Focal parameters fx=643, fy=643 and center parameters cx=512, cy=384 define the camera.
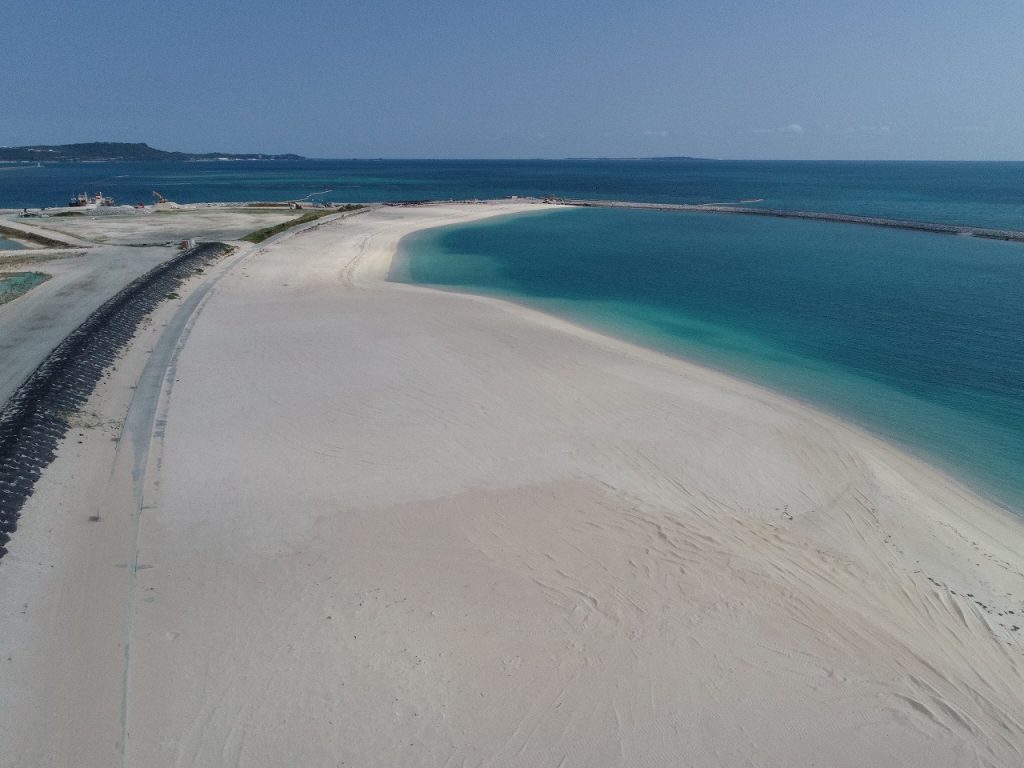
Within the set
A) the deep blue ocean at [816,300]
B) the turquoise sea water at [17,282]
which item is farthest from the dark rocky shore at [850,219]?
the turquoise sea water at [17,282]

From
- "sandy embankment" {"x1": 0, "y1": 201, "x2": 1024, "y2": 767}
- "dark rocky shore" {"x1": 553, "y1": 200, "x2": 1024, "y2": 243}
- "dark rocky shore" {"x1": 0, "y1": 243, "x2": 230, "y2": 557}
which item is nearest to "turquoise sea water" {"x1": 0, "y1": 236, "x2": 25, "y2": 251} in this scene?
"dark rocky shore" {"x1": 0, "y1": 243, "x2": 230, "y2": 557}

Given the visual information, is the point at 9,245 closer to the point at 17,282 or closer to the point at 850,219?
the point at 17,282

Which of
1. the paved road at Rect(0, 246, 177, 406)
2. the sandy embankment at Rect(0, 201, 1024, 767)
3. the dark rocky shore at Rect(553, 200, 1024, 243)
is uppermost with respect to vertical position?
the paved road at Rect(0, 246, 177, 406)

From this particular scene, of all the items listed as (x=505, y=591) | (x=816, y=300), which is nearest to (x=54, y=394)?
(x=505, y=591)

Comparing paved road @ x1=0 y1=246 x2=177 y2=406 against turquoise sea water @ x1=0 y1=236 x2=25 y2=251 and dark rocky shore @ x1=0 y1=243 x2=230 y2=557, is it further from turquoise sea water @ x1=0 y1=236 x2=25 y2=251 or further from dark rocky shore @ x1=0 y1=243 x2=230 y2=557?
turquoise sea water @ x1=0 y1=236 x2=25 y2=251

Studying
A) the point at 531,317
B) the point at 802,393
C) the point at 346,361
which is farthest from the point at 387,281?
the point at 802,393

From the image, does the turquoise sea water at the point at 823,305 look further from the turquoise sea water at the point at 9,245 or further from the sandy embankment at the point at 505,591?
the turquoise sea water at the point at 9,245

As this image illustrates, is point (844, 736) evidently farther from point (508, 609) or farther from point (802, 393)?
point (802, 393)
